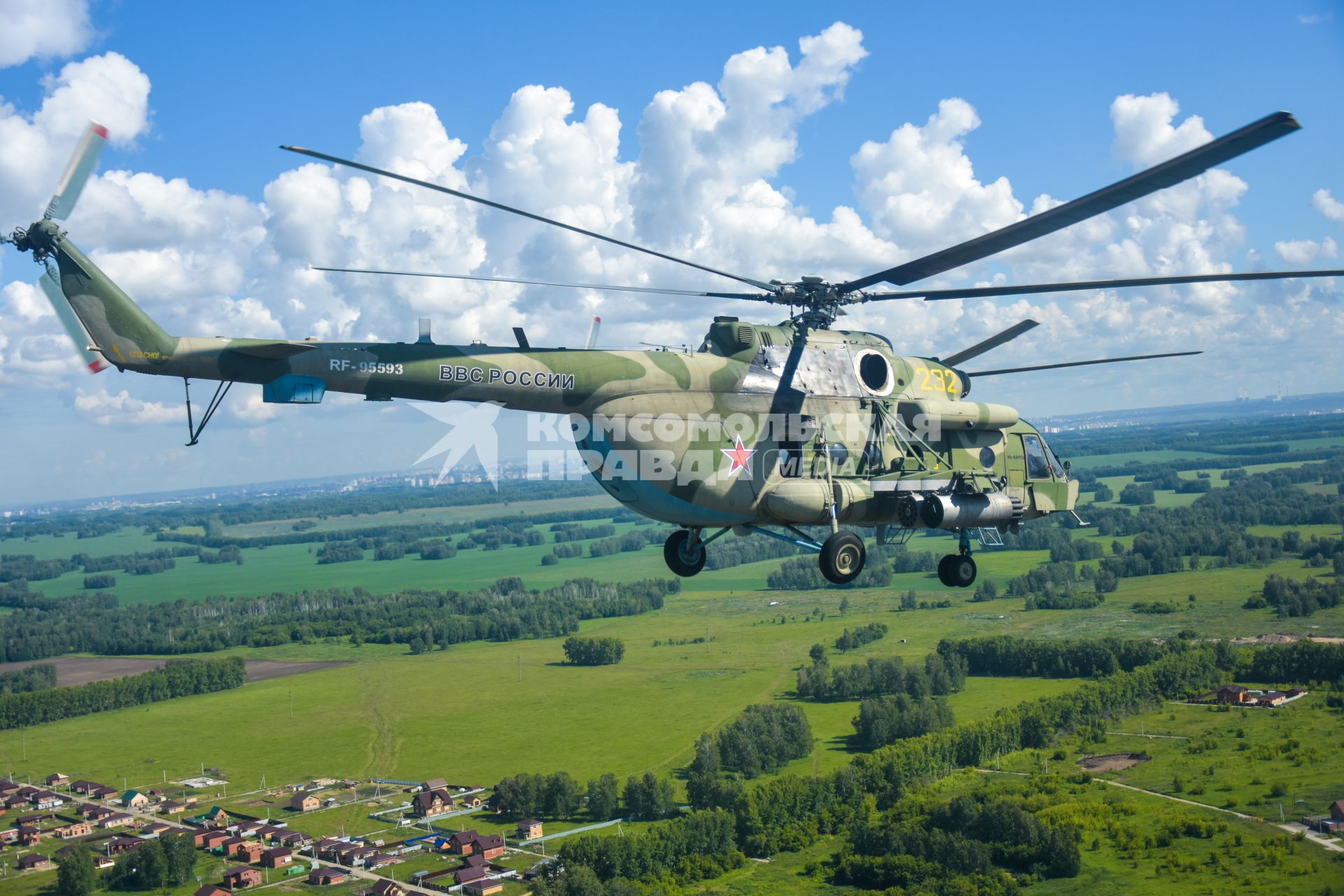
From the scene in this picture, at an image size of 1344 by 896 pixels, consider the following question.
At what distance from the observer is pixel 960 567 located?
2125 centimetres

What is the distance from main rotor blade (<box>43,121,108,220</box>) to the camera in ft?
46.7

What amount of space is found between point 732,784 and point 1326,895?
97.6ft

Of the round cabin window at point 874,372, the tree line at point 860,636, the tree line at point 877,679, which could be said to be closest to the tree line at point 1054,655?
the tree line at point 877,679

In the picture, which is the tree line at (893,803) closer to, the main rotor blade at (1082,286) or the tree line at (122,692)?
the main rotor blade at (1082,286)

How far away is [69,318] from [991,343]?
1696 cm

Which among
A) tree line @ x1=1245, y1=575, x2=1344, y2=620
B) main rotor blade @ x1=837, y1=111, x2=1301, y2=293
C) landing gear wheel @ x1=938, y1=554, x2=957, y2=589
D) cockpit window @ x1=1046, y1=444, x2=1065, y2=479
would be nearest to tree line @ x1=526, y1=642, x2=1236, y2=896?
tree line @ x1=1245, y1=575, x2=1344, y2=620

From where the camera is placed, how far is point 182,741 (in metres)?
82.2

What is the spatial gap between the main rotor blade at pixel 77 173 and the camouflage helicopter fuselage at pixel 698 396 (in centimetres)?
34

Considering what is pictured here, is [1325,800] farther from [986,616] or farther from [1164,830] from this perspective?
[986,616]

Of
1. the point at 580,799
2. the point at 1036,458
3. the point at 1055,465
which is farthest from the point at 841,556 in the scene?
the point at 580,799

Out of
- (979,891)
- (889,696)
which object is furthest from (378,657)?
(979,891)

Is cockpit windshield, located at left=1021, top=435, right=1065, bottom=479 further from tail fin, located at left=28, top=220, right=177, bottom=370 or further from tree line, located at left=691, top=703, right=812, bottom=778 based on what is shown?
tree line, located at left=691, top=703, right=812, bottom=778

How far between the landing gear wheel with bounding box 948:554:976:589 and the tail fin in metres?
14.6

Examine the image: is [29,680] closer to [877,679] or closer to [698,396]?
[877,679]
